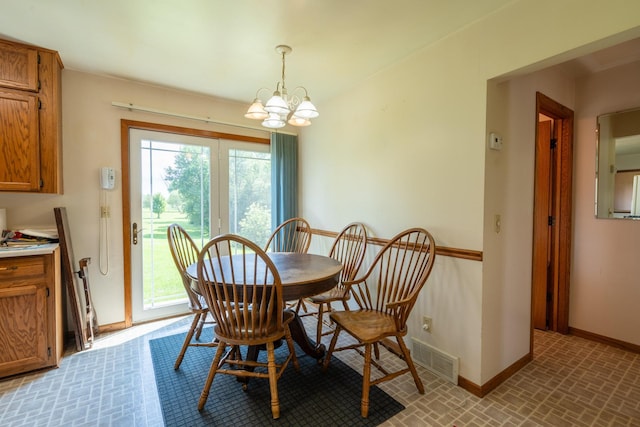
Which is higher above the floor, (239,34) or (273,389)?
(239,34)

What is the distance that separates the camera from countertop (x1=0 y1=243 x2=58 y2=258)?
6.39ft

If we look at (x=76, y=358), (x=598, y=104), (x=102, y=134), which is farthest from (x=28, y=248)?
(x=598, y=104)

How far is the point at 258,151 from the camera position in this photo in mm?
3582

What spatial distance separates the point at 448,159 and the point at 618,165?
1651 millimetres

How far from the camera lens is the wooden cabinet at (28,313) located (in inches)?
77.7

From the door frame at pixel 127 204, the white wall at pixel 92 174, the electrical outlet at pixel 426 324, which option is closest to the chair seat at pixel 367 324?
the electrical outlet at pixel 426 324

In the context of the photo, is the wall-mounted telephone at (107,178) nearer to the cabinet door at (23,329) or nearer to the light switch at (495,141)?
the cabinet door at (23,329)

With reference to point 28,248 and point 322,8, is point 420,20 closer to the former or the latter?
point 322,8

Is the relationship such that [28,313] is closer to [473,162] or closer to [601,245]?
[473,162]

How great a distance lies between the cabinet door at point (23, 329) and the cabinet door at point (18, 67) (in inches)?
57.5

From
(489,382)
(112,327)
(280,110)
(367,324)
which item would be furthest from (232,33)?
(489,382)

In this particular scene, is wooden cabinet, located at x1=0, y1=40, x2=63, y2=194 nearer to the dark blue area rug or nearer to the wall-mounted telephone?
the wall-mounted telephone

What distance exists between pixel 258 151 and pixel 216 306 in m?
2.32

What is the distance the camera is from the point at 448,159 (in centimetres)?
205
